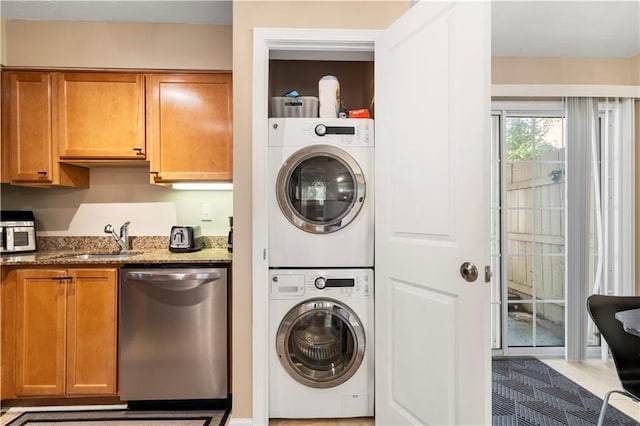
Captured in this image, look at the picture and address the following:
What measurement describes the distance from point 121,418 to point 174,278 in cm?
90

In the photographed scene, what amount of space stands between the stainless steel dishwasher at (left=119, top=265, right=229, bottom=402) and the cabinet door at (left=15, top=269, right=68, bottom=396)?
398mm

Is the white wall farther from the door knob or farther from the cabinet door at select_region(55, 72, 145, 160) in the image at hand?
the door knob

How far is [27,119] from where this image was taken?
2330mm

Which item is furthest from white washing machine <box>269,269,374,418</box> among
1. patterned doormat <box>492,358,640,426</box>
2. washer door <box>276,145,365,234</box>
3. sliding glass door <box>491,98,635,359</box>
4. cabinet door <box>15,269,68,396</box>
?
sliding glass door <box>491,98,635,359</box>

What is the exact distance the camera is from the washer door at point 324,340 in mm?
1916

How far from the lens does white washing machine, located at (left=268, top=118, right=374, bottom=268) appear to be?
6.29 feet

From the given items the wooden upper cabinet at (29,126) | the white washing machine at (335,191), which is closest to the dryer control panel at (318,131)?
the white washing machine at (335,191)

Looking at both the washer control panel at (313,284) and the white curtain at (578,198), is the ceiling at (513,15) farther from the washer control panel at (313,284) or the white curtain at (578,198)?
the washer control panel at (313,284)

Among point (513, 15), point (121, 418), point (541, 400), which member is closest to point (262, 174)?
point (121, 418)

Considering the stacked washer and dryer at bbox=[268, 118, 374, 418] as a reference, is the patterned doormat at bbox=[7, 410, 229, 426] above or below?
below

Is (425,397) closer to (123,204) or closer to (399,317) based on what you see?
(399,317)

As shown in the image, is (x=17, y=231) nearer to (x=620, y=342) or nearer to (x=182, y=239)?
(x=182, y=239)

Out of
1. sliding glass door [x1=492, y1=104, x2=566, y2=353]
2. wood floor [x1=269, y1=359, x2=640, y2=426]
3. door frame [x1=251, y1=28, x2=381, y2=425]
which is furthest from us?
sliding glass door [x1=492, y1=104, x2=566, y2=353]

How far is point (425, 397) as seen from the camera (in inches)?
61.2
